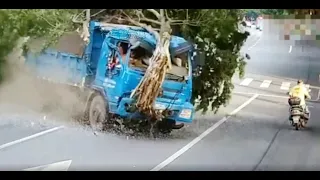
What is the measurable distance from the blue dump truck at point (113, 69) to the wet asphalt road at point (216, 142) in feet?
0.42

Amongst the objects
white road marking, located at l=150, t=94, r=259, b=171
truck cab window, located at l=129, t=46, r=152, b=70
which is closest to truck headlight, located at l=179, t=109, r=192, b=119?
white road marking, located at l=150, t=94, r=259, b=171

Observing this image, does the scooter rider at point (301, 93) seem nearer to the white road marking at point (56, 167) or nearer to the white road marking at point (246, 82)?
the white road marking at point (246, 82)

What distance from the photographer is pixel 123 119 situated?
3.13 m

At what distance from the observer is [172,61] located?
307 cm

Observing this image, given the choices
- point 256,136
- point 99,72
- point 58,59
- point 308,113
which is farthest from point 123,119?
point 308,113

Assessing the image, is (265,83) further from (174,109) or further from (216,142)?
(174,109)

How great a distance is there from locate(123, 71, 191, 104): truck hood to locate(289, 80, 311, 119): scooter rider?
60 centimetres

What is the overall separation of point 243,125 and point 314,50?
579 millimetres

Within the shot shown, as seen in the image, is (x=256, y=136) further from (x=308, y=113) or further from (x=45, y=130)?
(x=45, y=130)

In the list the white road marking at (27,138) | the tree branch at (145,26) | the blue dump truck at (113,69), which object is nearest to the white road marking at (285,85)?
the blue dump truck at (113,69)

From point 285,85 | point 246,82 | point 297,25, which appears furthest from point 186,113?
point 297,25

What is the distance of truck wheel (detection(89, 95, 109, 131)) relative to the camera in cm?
312
